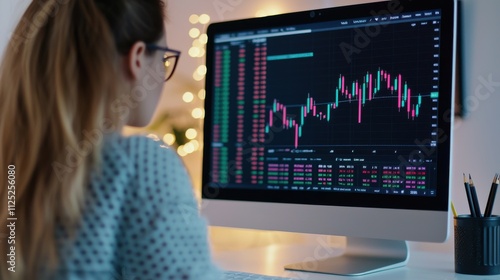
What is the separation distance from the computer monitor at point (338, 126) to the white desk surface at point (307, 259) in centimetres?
4

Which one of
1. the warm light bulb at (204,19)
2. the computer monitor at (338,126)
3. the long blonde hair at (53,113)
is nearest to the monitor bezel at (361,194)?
the computer monitor at (338,126)

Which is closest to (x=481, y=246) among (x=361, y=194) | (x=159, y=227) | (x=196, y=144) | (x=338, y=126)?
(x=361, y=194)

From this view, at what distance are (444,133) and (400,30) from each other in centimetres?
22

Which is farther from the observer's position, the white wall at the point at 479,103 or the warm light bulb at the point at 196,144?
the warm light bulb at the point at 196,144

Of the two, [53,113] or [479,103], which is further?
[479,103]

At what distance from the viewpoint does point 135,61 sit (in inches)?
32.7

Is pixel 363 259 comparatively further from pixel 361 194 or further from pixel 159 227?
pixel 159 227

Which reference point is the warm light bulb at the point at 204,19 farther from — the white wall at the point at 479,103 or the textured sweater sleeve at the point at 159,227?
the textured sweater sleeve at the point at 159,227

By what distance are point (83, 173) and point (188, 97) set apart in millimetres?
1401

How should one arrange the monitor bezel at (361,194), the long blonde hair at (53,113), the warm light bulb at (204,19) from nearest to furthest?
the long blonde hair at (53,113), the monitor bezel at (361,194), the warm light bulb at (204,19)

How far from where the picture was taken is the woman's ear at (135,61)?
826mm

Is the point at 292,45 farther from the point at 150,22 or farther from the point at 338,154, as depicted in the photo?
the point at 150,22

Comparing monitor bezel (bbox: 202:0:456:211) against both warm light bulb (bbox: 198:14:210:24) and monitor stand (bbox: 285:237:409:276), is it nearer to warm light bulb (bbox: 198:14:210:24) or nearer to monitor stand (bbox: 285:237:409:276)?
monitor stand (bbox: 285:237:409:276)

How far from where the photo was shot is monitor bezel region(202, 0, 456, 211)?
123cm
